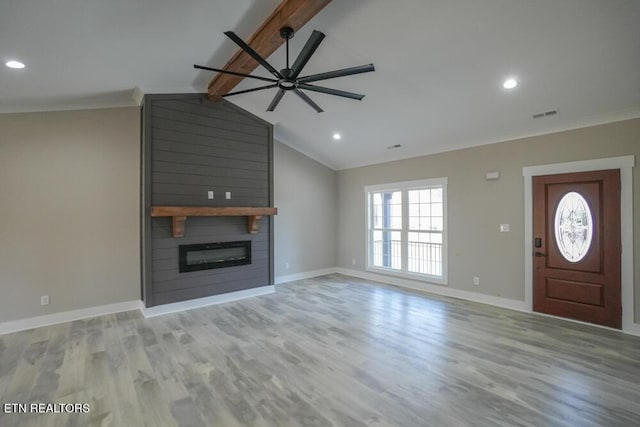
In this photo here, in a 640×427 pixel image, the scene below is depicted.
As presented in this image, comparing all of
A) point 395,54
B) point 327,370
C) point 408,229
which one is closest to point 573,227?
point 408,229

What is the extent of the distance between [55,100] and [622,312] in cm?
771

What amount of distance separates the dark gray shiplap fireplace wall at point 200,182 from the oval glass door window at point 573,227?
4560 mm

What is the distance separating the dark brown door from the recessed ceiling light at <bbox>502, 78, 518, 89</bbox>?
1.54 m

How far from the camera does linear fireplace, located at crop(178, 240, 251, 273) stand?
458 cm

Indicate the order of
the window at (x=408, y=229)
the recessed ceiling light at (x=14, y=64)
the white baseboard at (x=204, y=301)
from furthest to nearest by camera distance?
the window at (x=408, y=229)
the white baseboard at (x=204, y=301)
the recessed ceiling light at (x=14, y=64)

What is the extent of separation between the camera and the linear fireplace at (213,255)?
4.58 metres

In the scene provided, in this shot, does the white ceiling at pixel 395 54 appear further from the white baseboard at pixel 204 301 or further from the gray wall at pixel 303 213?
the white baseboard at pixel 204 301

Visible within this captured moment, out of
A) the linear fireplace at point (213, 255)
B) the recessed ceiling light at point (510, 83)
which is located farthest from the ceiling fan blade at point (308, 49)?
the linear fireplace at point (213, 255)

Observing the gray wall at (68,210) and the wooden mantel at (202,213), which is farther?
the wooden mantel at (202,213)

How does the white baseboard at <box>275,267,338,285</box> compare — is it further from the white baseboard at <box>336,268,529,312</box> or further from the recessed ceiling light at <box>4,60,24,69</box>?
the recessed ceiling light at <box>4,60,24,69</box>

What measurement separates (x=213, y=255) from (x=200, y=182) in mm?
1237

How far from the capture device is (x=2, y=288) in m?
3.68

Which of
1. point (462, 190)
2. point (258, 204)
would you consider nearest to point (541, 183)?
point (462, 190)

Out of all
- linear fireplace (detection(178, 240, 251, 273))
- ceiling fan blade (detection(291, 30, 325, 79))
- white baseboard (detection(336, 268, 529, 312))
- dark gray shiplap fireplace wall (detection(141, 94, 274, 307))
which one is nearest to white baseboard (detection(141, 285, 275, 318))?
dark gray shiplap fireplace wall (detection(141, 94, 274, 307))
